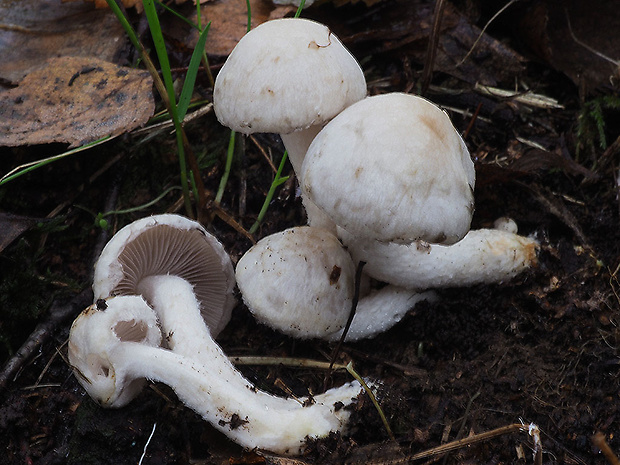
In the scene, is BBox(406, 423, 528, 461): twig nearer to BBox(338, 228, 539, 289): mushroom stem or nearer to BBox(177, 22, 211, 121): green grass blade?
BBox(338, 228, 539, 289): mushroom stem

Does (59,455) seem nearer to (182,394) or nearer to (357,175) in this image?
(182,394)

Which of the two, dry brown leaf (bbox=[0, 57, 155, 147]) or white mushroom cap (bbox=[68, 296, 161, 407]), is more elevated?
dry brown leaf (bbox=[0, 57, 155, 147])

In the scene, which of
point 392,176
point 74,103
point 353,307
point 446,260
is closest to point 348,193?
point 392,176

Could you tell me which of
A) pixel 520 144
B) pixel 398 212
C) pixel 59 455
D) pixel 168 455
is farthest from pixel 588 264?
pixel 59 455

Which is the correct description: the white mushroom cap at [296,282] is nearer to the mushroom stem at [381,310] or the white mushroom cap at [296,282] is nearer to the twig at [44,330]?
the mushroom stem at [381,310]

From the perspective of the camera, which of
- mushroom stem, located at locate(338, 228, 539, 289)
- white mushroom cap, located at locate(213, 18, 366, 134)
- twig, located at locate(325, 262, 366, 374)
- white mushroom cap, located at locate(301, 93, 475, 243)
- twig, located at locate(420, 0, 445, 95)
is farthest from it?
twig, located at locate(420, 0, 445, 95)

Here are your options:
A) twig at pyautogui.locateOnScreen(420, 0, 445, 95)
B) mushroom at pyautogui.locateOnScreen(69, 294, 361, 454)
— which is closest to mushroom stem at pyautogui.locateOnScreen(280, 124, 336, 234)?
mushroom at pyautogui.locateOnScreen(69, 294, 361, 454)

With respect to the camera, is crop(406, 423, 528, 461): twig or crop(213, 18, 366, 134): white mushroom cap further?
crop(213, 18, 366, 134): white mushroom cap

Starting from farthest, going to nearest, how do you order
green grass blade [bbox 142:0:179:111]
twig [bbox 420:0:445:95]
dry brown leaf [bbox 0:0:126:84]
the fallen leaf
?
the fallen leaf, dry brown leaf [bbox 0:0:126:84], twig [bbox 420:0:445:95], green grass blade [bbox 142:0:179:111]
